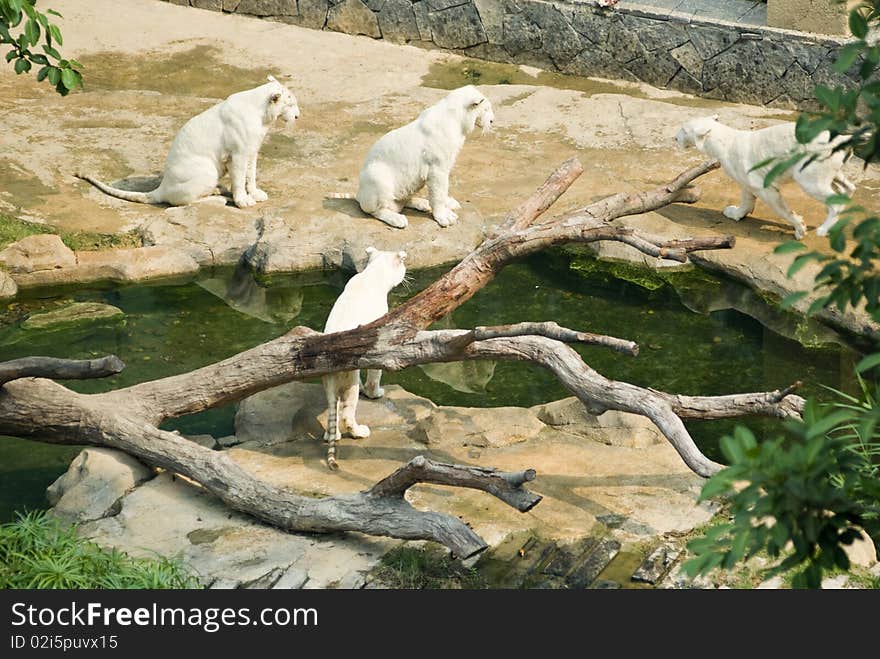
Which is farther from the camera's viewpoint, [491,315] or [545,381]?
[491,315]

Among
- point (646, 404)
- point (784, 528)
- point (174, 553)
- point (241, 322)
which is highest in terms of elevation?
point (784, 528)

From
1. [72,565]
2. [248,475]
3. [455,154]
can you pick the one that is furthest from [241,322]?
[72,565]

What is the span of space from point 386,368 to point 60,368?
1577 millimetres

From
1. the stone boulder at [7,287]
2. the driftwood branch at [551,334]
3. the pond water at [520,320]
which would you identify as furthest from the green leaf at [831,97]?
the stone boulder at [7,287]

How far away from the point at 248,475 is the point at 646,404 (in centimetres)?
190

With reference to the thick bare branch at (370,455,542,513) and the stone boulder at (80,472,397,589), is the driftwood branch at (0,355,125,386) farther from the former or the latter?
the thick bare branch at (370,455,542,513)

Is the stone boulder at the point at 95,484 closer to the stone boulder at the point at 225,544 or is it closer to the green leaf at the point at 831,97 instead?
the stone boulder at the point at 225,544

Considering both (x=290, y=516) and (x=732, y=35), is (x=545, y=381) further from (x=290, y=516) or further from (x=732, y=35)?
(x=732, y=35)

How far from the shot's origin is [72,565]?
17.2 feet

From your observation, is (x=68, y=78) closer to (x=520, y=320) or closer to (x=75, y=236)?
(x=75, y=236)

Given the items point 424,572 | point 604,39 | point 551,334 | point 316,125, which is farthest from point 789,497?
point 604,39

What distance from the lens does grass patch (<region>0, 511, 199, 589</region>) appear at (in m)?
5.09

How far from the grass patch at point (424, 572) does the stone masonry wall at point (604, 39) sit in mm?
7541

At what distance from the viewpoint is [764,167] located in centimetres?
872
